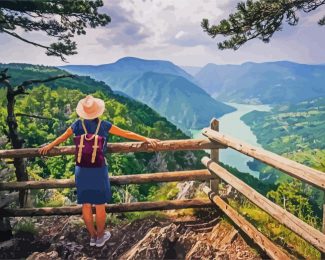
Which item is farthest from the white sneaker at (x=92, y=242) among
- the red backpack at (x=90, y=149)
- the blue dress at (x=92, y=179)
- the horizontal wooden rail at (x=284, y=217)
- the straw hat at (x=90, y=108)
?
the horizontal wooden rail at (x=284, y=217)

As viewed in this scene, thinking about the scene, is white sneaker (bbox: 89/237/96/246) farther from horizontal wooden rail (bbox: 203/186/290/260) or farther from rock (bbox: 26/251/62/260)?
horizontal wooden rail (bbox: 203/186/290/260)

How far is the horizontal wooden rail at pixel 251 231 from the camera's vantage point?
14.5 ft

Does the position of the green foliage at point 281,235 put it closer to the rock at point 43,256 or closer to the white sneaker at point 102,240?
the white sneaker at point 102,240

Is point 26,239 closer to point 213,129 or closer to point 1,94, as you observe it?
point 213,129

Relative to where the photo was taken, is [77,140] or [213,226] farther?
[213,226]

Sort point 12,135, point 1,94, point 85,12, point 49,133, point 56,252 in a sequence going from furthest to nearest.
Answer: point 1,94
point 49,133
point 85,12
point 12,135
point 56,252

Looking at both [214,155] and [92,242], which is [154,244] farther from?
[214,155]

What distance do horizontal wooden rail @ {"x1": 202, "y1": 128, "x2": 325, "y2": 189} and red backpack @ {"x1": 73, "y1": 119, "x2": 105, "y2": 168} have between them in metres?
1.74

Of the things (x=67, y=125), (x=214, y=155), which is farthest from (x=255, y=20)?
(x=67, y=125)

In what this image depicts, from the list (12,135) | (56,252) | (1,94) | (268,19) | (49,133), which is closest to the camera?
(56,252)

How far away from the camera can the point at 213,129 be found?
6.26 metres

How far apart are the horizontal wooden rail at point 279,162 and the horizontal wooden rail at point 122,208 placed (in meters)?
1.09

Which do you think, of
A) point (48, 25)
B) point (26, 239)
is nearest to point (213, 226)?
point (26, 239)

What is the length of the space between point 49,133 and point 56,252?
62948mm
